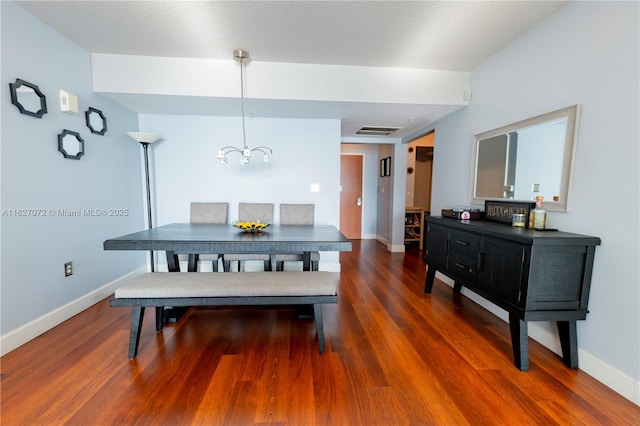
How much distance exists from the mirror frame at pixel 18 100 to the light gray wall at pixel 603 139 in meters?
3.72

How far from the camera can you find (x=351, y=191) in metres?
5.89

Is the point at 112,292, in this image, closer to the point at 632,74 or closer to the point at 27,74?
the point at 27,74

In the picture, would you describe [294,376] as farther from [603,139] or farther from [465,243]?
[603,139]

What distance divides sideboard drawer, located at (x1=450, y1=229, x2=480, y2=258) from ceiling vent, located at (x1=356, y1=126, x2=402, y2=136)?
2.10m

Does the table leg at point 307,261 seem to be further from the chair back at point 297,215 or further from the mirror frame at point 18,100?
the mirror frame at point 18,100

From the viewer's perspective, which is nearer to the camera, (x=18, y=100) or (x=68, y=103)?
(x=18, y=100)

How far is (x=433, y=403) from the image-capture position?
1398 mm

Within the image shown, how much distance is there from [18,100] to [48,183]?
597 millimetres

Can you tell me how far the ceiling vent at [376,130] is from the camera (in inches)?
153

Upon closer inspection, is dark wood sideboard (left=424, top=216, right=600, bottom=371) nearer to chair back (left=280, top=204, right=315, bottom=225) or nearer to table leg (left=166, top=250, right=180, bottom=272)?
chair back (left=280, top=204, right=315, bottom=225)

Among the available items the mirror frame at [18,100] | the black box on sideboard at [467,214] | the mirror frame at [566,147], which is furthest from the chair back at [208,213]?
the mirror frame at [566,147]

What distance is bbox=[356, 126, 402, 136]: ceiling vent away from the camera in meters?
3.90

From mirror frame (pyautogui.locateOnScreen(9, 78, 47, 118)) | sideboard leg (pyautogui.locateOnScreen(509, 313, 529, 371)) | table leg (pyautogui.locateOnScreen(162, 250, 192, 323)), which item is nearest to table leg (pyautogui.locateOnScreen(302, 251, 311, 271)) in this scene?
table leg (pyautogui.locateOnScreen(162, 250, 192, 323))

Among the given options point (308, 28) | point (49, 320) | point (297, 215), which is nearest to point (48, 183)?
point (49, 320)
